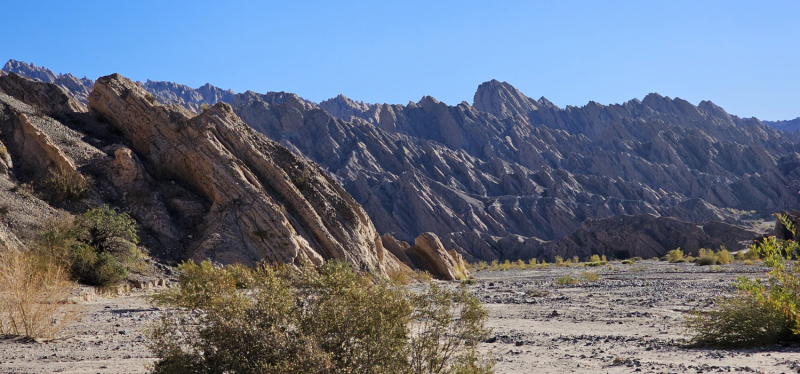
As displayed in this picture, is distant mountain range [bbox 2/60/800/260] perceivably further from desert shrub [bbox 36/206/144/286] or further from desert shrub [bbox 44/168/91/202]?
desert shrub [bbox 36/206/144/286]

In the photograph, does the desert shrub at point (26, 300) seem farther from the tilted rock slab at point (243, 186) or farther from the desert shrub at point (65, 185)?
the desert shrub at point (65, 185)

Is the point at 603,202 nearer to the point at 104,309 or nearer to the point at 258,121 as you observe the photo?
the point at 258,121

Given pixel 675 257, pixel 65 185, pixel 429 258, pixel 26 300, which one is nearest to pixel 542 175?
pixel 675 257

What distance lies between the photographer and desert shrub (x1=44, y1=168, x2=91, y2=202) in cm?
2470

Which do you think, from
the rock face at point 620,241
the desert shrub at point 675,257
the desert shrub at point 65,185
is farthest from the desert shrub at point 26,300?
the rock face at point 620,241

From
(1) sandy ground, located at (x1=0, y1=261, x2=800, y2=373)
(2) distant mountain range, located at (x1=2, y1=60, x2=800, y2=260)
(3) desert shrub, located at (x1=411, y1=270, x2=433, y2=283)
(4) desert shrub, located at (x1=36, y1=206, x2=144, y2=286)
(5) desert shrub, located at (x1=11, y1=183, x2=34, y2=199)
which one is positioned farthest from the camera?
(2) distant mountain range, located at (x1=2, y1=60, x2=800, y2=260)

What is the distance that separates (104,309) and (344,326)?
12.9m

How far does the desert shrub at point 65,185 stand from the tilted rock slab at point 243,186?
4.76 m

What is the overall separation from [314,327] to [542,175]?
117 meters

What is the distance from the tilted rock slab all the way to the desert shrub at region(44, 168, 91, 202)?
476 cm

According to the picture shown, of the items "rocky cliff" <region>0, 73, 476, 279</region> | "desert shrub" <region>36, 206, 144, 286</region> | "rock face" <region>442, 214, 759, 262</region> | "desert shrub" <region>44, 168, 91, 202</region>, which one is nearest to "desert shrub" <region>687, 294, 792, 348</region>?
"desert shrub" <region>36, 206, 144, 286</region>

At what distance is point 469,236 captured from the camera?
8112 centimetres

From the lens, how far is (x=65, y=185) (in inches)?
977

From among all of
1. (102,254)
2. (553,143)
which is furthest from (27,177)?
(553,143)
